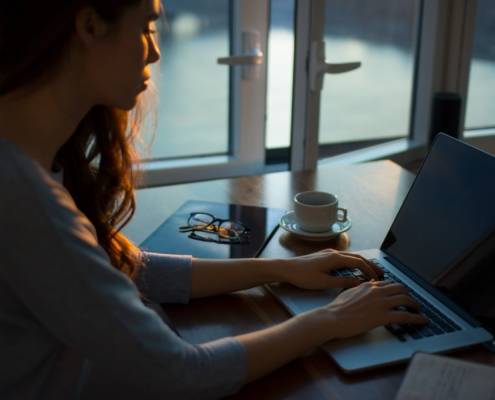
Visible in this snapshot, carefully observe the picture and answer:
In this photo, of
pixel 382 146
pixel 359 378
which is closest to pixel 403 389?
pixel 359 378

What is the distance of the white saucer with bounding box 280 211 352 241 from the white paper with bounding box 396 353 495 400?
1.51 ft

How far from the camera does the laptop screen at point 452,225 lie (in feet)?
3.24

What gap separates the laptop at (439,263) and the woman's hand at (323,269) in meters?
0.02

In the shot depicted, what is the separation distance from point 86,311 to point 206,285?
351 mm

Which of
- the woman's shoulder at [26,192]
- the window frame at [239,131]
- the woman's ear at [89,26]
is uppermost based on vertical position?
the woman's ear at [89,26]

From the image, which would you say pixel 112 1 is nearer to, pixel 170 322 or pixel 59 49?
pixel 59 49

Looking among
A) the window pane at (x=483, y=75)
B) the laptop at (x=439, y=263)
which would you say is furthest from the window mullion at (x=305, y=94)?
the laptop at (x=439, y=263)

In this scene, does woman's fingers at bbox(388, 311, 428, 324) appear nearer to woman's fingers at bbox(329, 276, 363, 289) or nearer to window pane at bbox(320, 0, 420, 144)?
woman's fingers at bbox(329, 276, 363, 289)

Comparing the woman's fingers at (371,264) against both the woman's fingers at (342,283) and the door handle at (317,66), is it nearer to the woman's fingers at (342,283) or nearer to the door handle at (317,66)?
the woman's fingers at (342,283)

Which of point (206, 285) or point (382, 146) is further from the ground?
point (206, 285)

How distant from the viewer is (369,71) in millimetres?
2816

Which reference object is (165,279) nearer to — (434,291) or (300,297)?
(300,297)

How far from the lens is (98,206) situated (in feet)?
3.52

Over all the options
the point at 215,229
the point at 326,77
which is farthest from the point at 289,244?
the point at 326,77
